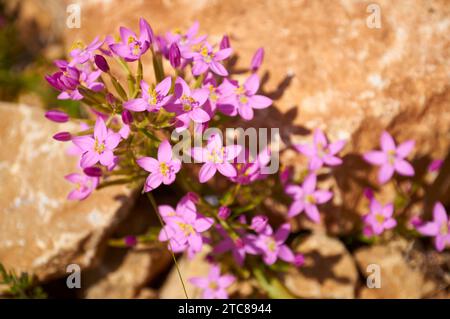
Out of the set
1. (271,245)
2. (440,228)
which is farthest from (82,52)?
(440,228)

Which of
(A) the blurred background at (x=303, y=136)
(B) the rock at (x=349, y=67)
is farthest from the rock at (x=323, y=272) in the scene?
(B) the rock at (x=349, y=67)

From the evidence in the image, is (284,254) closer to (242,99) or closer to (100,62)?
(242,99)

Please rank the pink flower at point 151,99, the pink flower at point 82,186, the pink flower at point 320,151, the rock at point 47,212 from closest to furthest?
1. the pink flower at point 151,99
2. the pink flower at point 82,186
3. the pink flower at point 320,151
4. the rock at point 47,212

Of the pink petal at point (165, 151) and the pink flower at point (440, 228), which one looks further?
the pink flower at point (440, 228)

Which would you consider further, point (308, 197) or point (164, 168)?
point (308, 197)

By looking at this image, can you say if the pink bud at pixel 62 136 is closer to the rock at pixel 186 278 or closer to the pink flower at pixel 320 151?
the rock at pixel 186 278

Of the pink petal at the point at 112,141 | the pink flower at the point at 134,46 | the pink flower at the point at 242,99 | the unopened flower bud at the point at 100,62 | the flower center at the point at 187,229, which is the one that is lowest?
the flower center at the point at 187,229
